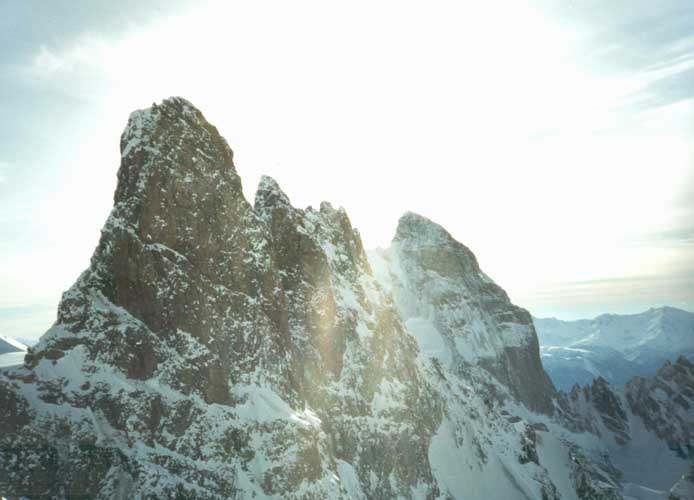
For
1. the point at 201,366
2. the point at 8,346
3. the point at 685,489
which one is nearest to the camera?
the point at 201,366

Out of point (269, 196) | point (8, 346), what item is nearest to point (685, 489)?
point (269, 196)

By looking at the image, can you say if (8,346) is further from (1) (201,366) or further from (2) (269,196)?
(1) (201,366)

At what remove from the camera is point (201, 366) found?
229ft

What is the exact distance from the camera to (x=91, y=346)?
64.3 m

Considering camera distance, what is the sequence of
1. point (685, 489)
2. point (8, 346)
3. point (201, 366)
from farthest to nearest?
point (8, 346) < point (685, 489) < point (201, 366)

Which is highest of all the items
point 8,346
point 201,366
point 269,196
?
point 269,196

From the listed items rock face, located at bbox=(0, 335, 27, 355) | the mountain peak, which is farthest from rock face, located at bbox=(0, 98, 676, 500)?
rock face, located at bbox=(0, 335, 27, 355)

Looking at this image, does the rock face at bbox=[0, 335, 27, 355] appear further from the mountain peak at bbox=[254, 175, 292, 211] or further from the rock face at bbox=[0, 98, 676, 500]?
the rock face at bbox=[0, 98, 676, 500]

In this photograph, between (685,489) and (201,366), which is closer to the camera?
(201,366)

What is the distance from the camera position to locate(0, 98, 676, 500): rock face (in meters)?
59.6

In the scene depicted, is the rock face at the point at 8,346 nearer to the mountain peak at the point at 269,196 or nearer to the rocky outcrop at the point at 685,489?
the mountain peak at the point at 269,196

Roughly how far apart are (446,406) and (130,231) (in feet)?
267

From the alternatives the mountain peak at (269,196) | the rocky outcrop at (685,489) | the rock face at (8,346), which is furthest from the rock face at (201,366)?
the rock face at (8,346)

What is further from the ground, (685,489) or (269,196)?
(269,196)
